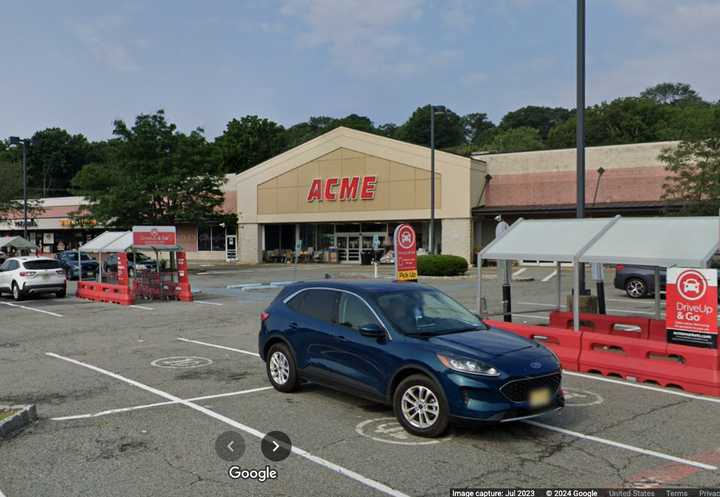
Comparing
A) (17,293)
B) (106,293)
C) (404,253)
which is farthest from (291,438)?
(17,293)

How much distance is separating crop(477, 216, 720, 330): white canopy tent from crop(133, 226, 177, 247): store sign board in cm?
1388

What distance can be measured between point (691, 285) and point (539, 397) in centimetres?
412

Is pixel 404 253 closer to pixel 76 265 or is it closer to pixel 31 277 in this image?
pixel 31 277

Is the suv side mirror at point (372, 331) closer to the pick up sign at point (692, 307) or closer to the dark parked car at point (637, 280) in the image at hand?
the pick up sign at point (692, 307)

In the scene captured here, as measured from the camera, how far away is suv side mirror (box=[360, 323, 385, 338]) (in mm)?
7020

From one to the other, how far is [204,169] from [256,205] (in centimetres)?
948

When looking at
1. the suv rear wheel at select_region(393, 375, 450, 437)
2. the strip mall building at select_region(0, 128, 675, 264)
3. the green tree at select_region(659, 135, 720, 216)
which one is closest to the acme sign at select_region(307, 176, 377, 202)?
the strip mall building at select_region(0, 128, 675, 264)

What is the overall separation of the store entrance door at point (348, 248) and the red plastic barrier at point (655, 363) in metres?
37.8

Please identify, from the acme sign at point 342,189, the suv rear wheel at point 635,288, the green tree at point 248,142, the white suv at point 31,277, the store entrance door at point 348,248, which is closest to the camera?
the suv rear wheel at point 635,288

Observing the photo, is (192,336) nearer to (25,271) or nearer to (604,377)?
(604,377)

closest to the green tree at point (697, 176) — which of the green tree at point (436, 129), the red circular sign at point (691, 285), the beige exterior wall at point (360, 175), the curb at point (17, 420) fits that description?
the beige exterior wall at point (360, 175)

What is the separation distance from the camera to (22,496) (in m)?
5.23

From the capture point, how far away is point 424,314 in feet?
24.9

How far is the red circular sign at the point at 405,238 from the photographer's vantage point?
579 inches
